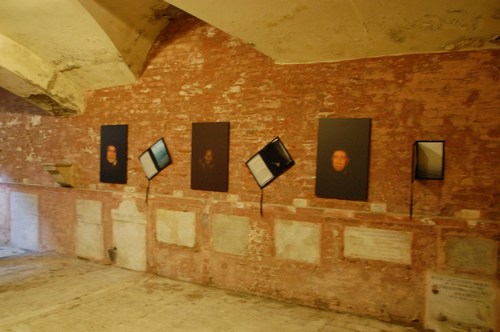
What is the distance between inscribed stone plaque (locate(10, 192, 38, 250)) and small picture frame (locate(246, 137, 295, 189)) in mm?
4191

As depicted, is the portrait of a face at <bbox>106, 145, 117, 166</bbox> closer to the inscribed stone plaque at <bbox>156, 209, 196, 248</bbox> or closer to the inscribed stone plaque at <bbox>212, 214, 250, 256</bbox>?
the inscribed stone plaque at <bbox>156, 209, 196, 248</bbox>

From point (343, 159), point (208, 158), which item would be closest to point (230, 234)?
point (208, 158)

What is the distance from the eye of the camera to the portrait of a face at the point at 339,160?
3.62 m

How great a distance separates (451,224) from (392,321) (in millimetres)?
1066

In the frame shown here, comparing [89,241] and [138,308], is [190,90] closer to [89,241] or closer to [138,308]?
[138,308]

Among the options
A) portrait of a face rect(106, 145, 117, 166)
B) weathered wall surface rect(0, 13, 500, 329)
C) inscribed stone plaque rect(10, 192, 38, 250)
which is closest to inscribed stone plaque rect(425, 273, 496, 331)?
weathered wall surface rect(0, 13, 500, 329)

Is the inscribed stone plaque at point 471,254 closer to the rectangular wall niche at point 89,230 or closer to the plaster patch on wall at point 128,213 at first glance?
the plaster patch on wall at point 128,213

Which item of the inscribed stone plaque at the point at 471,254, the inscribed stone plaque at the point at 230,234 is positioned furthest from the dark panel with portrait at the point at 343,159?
the inscribed stone plaque at the point at 230,234

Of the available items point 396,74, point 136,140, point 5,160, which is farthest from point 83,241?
point 396,74

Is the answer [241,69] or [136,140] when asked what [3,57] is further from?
[241,69]

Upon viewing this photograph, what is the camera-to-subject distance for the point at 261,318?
3496 millimetres

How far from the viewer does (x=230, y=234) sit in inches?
166

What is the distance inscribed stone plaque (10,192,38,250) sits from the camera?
610 cm

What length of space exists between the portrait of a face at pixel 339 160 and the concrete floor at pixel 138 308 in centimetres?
145
